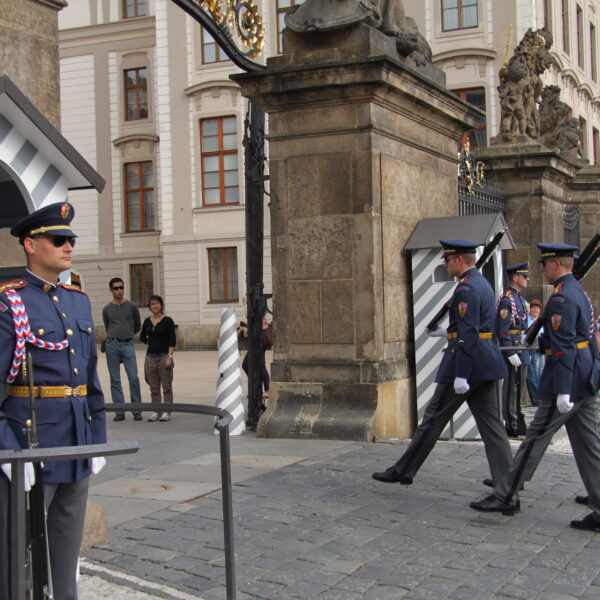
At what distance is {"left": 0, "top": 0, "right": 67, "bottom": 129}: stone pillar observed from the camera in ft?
17.5

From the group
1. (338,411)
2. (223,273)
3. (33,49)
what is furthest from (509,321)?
(223,273)

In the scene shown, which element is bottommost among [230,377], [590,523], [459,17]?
[590,523]

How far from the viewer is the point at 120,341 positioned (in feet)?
39.1

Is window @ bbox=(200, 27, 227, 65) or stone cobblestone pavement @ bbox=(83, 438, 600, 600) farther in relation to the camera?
window @ bbox=(200, 27, 227, 65)

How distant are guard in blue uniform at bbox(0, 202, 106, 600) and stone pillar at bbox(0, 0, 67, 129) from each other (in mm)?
1826

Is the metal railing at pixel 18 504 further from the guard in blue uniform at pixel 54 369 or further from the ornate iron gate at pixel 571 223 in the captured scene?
the ornate iron gate at pixel 571 223

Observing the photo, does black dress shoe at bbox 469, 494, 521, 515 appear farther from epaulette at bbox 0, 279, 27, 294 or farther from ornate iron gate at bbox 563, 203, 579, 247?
ornate iron gate at bbox 563, 203, 579, 247

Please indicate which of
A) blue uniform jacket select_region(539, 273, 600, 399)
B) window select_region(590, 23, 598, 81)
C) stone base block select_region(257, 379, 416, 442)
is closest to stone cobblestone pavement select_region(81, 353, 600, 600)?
stone base block select_region(257, 379, 416, 442)

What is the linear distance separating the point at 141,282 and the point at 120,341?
21.6 metres

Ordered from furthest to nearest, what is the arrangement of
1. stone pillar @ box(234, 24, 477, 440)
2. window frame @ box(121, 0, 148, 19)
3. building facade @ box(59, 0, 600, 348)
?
1. window frame @ box(121, 0, 148, 19)
2. building facade @ box(59, 0, 600, 348)
3. stone pillar @ box(234, 24, 477, 440)

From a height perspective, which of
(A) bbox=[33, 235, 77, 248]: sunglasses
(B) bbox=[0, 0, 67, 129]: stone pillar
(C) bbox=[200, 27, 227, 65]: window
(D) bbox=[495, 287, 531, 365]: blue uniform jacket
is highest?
(C) bbox=[200, 27, 227, 65]: window

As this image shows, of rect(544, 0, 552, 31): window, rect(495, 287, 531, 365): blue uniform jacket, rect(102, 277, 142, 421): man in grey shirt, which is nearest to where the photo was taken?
rect(495, 287, 531, 365): blue uniform jacket

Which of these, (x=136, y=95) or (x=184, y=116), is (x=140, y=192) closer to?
(x=136, y=95)

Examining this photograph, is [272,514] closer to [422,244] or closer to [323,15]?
[422,244]
